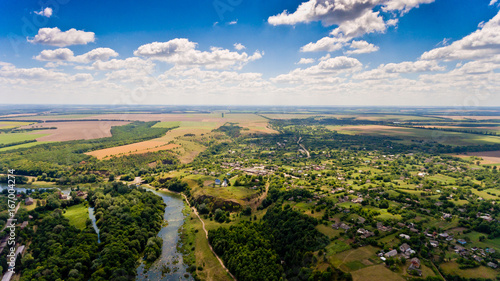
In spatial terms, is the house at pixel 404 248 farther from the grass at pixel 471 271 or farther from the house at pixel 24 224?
the house at pixel 24 224

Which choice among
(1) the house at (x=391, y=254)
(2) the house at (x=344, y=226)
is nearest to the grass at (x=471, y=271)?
A: (1) the house at (x=391, y=254)

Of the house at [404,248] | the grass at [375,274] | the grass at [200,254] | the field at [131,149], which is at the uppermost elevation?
the field at [131,149]

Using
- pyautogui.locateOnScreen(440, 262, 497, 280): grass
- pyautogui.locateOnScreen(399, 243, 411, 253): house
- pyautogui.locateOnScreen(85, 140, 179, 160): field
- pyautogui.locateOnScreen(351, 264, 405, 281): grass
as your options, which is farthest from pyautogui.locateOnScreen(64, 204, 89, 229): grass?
pyautogui.locateOnScreen(440, 262, 497, 280): grass

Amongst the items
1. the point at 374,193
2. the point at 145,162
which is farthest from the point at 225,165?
the point at 374,193

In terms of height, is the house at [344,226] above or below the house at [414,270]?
above

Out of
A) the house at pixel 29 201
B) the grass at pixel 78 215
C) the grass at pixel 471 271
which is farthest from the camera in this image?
the house at pixel 29 201

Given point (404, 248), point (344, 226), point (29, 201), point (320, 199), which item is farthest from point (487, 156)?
point (29, 201)
